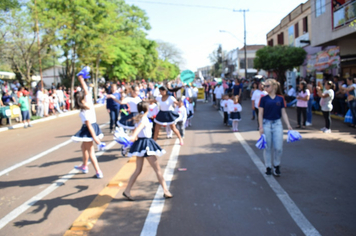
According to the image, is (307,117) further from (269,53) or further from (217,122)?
(269,53)

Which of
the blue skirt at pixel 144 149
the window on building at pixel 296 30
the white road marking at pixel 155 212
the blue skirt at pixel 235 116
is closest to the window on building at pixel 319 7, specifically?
the window on building at pixel 296 30

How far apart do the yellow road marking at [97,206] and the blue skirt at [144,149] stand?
91cm

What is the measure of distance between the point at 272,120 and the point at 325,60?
57.7 feet

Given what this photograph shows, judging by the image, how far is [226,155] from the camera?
818cm

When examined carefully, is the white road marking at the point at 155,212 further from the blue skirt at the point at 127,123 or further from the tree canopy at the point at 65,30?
the tree canopy at the point at 65,30

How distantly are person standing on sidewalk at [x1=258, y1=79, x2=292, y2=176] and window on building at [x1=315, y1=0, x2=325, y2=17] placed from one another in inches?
618

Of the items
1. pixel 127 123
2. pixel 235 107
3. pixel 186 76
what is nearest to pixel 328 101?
pixel 235 107

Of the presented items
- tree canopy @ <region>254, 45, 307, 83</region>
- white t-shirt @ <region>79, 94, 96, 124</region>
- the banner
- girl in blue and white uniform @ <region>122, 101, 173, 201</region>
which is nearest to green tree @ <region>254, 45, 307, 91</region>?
tree canopy @ <region>254, 45, 307, 83</region>

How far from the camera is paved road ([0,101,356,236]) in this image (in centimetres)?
427

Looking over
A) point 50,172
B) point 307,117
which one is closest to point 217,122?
point 307,117

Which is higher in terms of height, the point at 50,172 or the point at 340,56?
the point at 340,56

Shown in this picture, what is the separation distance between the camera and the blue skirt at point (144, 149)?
506 cm

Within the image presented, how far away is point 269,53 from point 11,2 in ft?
65.7

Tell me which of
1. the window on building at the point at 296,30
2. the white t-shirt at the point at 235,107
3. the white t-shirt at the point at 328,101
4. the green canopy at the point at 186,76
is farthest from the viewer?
the window on building at the point at 296,30
